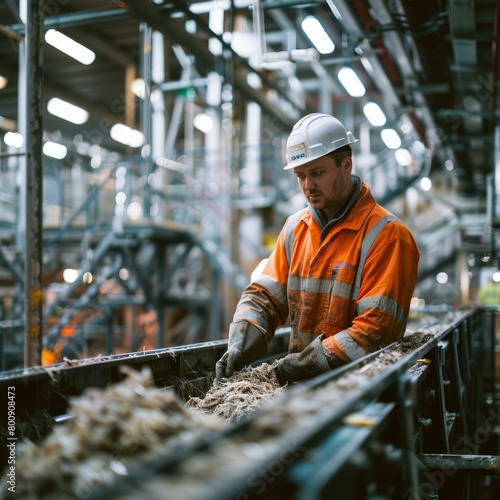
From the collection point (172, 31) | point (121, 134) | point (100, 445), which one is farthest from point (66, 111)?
point (100, 445)

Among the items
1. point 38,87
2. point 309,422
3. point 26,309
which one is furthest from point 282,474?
point 38,87

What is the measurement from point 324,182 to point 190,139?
1198 centimetres

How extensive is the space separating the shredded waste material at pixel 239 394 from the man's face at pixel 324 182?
1.02 metres

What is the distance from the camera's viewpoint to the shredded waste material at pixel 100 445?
1.47 m

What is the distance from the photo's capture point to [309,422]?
1446 millimetres

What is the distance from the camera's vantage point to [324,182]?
3416 millimetres

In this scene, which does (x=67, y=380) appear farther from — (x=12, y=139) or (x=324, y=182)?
(x=12, y=139)

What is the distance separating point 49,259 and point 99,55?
4722 mm

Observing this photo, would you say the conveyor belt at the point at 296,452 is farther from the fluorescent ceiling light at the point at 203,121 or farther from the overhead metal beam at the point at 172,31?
the fluorescent ceiling light at the point at 203,121

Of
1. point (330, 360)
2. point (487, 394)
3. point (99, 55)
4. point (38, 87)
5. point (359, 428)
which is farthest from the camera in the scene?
point (99, 55)

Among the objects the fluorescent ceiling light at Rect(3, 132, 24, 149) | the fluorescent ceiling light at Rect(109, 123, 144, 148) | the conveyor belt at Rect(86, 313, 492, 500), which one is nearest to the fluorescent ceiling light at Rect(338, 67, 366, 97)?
the fluorescent ceiling light at Rect(3, 132, 24, 149)

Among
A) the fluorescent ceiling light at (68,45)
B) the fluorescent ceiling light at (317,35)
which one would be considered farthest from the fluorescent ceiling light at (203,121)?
the fluorescent ceiling light at (317,35)

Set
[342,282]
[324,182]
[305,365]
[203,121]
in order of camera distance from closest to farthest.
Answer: [305,365] → [342,282] → [324,182] → [203,121]

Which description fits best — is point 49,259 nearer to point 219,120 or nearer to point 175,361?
point 219,120
